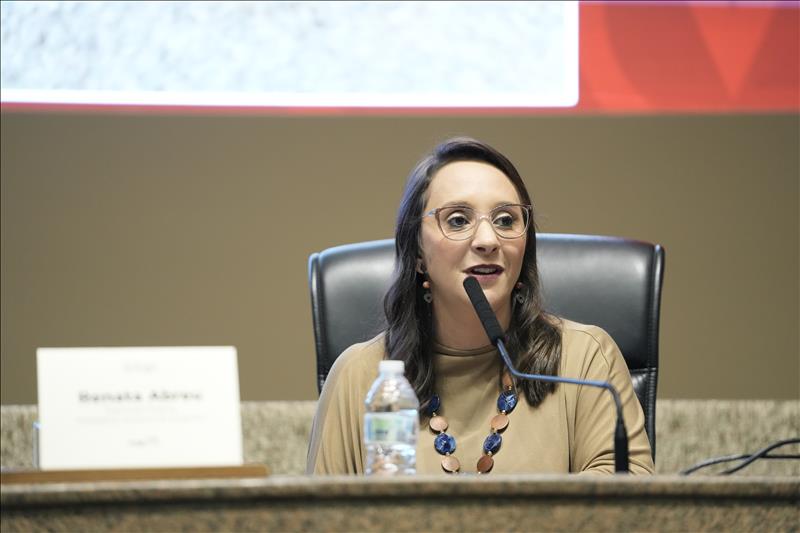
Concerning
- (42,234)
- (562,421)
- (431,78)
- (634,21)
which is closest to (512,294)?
(562,421)

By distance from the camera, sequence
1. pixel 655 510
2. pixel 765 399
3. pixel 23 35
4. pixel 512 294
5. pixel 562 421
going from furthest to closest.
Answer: pixel 765 399, pixel 23 35, pixel 512 294, pixel 562 421, pixel 655 510

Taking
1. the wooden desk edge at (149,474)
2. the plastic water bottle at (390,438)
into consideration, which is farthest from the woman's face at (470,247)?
the wooden desk edge at (149,474)

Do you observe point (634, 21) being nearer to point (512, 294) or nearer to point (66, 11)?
point (512, 294)

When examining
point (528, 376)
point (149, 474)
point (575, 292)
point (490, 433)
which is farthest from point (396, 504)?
point (575, 292)

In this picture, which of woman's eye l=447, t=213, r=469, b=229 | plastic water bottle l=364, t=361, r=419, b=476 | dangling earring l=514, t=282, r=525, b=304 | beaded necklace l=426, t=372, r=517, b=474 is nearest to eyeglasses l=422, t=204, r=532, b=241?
woman's eye l=447, t=213, r=469, b=229

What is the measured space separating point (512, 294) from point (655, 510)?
985 millimetres

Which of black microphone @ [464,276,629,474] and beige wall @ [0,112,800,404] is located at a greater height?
beige wall @ [0,112,800,404]

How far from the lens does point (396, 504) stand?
87cm

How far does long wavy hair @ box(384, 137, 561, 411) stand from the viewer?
1756mm

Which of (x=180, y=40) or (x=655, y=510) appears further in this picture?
(x=180, y=40)

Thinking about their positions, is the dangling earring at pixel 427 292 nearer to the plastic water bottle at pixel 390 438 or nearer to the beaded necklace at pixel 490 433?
the beaded necklace at pixel 490 433

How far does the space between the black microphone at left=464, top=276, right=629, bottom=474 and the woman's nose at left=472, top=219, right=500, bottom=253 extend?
0.56 ft

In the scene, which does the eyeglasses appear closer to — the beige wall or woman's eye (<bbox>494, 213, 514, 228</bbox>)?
woman's eye (<bbox>494, 213, 514, 228</bbox>)

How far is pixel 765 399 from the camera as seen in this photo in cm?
255
